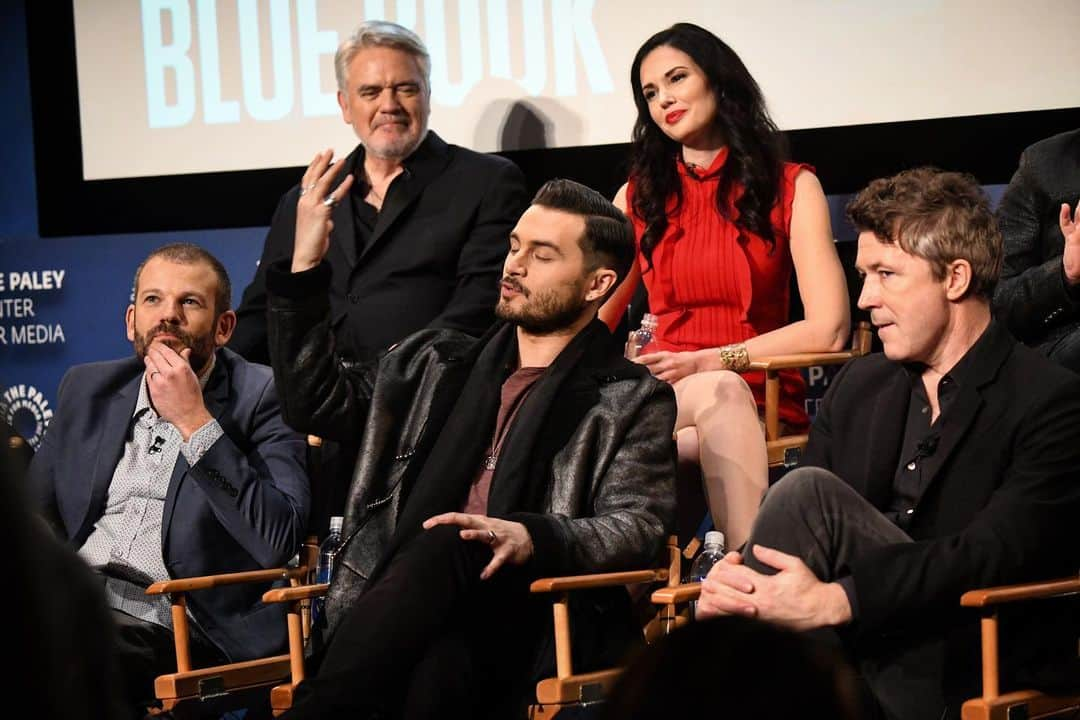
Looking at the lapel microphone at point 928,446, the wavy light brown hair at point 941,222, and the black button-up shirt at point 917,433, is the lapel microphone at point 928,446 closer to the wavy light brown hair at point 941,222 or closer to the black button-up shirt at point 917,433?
the black button-up shirt at point 917,433

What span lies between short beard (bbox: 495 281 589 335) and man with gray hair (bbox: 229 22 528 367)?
0.68 m

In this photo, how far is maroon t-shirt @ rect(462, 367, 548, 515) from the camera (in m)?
3.03

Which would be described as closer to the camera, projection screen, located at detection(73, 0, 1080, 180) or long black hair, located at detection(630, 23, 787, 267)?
long black hair, located at detection(630, 23, 787, 267)

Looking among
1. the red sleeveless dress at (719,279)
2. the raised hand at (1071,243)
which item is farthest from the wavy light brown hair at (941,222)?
the red sleeveless dress at (719,279)

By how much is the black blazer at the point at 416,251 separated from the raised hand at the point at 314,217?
0.74 metres

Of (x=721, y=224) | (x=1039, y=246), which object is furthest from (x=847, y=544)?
(x=721, y=224)

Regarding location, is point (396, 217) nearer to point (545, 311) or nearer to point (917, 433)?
point (545, 311)

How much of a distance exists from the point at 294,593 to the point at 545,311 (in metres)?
0.82

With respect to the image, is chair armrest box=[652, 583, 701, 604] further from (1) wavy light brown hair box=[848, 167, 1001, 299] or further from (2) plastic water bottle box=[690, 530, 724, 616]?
(1) wavy light brown hair box=[848, 167, 1001, 299]

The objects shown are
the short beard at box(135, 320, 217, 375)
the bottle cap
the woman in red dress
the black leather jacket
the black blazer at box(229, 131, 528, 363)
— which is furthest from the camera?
the black blazer at box(229, 131, 528, 363)

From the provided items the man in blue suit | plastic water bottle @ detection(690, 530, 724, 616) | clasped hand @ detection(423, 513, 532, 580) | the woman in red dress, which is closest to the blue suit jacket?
the man in blue suit

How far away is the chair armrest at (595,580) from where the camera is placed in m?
2.65

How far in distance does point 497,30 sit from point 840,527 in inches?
114

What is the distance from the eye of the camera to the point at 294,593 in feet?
9.77
